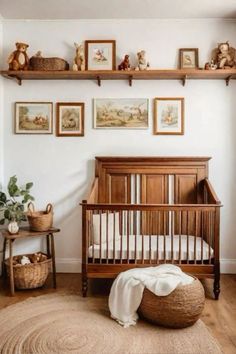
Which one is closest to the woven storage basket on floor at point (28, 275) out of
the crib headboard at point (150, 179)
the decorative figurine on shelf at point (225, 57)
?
the crib headboard at point (150, 179)

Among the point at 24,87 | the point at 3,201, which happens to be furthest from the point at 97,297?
the point at 24,87

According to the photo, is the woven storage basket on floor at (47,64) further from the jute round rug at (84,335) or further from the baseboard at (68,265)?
the jute round rug at (84,335)

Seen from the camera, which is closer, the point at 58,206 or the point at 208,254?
the point at 208,254

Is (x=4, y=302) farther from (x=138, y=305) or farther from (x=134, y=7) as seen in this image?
(x=134, y=7)

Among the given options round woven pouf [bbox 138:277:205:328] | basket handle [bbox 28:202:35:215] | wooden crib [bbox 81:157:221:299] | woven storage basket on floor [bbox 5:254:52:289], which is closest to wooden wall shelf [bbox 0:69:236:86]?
wooden crib [bbox 81:157:221:299]

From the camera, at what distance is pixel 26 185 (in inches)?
157

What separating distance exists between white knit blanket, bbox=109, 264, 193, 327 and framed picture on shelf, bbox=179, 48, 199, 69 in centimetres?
213

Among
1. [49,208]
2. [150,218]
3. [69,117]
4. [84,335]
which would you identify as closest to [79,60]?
[69,117]

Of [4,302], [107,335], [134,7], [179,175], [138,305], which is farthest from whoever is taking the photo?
[179,175]

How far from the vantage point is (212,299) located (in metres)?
3.45

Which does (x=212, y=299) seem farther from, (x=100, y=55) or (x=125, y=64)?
(x=100, y=55)

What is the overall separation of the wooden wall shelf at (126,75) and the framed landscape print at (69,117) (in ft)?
0.92

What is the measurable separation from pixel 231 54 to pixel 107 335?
2912 millimetres

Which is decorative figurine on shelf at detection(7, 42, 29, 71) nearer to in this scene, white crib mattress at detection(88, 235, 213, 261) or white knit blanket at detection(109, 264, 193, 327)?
white crib mattress at detection(88, 235, 213, 261)
